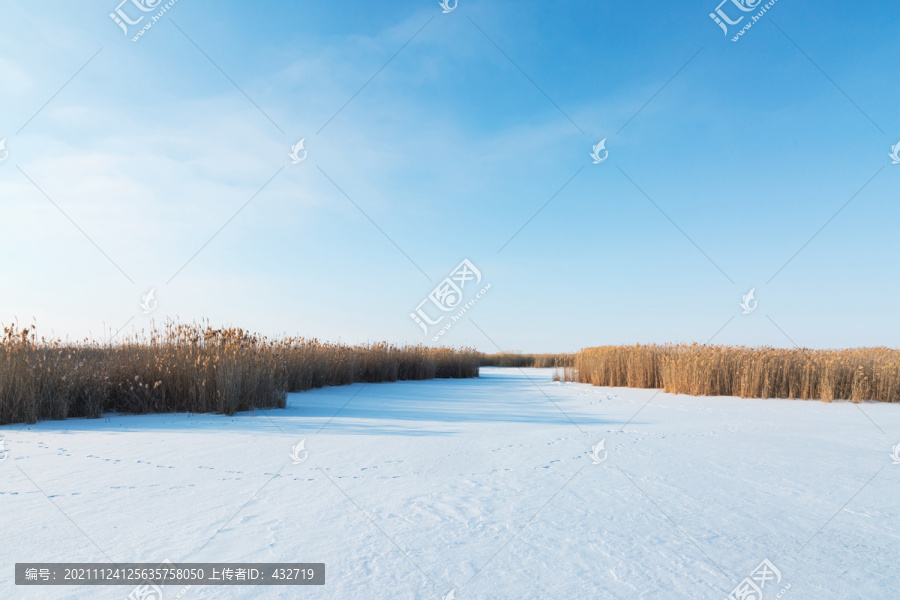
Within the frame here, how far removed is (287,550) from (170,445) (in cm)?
221

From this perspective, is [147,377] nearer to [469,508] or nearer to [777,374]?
[469,508]

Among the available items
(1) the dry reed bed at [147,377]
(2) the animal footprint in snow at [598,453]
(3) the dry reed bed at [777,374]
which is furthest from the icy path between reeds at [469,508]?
(3) the dry reed bed at [777,374]

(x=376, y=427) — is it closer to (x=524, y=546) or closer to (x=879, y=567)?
(x=524, y=546)

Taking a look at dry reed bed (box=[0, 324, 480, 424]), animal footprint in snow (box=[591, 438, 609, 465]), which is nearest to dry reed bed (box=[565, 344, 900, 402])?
animal footprint in snow (box=[591, 438, 609, 465])

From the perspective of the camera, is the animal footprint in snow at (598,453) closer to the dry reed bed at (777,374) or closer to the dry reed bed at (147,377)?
the dry reed bed at (147,377)

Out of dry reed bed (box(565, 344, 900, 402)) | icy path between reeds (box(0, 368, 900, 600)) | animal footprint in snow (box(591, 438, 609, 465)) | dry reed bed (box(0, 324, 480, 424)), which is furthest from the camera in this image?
dry reed bed (box(565, 344, 900, 402))

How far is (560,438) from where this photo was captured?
376 cm

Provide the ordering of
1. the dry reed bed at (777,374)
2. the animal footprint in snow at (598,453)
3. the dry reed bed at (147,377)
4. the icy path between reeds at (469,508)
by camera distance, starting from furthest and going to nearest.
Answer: the dry reed bed at (777,374), the dry reed bed at (147,377), the animal footprint in snow at (598,453), the icy path between reeds at (469,508)

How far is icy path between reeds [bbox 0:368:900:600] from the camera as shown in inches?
58.8

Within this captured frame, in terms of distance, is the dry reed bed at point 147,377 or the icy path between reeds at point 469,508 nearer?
the icy path between reeds at point 469,508

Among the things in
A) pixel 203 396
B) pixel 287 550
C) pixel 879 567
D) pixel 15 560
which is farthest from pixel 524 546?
pixel 203 396

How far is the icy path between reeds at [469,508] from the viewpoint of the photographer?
1.49 meters

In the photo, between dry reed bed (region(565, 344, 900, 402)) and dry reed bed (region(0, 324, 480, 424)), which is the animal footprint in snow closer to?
dry reed bed (region(0, 324, 480, 424))

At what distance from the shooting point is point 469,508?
2086mm
